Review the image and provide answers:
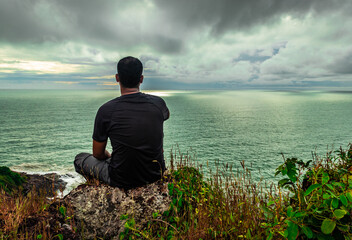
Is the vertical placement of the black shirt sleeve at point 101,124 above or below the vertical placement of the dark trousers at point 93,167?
above

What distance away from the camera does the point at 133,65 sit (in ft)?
12.6

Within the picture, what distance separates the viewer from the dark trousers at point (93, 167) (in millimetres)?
4395

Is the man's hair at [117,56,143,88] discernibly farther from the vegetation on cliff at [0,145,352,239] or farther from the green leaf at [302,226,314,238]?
the green leaf at [302,226,314,238]

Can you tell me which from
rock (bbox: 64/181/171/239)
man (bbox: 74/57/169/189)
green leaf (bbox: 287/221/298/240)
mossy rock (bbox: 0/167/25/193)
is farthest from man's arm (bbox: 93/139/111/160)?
mossy rock (bbox: 0/167/25/193)

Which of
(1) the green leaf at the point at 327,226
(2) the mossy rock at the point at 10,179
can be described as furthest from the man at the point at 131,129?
(2) the mossy rock at the point at 10,179

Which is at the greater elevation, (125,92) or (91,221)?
(125,92)

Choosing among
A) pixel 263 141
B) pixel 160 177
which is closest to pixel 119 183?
pixel 160 177

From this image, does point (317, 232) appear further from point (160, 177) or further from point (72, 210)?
point (72, 210)

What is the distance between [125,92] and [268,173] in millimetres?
23445

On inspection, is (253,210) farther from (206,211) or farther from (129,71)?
(129,71)

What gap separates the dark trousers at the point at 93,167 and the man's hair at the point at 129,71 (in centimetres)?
177

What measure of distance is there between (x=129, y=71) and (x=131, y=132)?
1131 millimetres

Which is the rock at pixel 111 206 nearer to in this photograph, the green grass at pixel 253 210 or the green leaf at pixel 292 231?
the green grass at pixel 253 210

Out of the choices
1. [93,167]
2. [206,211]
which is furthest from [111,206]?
[206,211]
